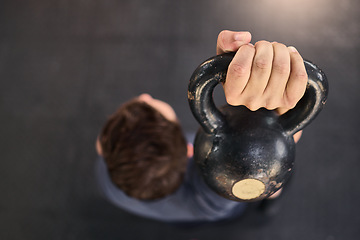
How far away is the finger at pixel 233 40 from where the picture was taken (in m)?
0.39

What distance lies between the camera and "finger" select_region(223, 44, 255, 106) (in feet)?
1.17

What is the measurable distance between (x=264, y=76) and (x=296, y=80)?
4 centimetres

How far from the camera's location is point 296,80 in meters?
0.36

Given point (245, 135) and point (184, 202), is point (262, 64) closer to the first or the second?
point (245, 135)

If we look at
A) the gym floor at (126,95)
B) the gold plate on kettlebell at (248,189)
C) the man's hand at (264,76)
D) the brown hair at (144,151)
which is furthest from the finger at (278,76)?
the gym floor at (126,95)

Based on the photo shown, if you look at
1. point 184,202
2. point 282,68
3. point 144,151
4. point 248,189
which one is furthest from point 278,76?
point 184,202

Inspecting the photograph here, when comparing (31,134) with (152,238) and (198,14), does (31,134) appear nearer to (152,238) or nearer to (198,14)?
(152,238)

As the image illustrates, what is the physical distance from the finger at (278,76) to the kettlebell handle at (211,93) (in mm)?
37

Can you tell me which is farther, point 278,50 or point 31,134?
point 31,134

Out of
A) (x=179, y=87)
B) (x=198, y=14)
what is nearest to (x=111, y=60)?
(x=179, y=87)

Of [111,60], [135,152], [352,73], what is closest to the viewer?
[135,152]

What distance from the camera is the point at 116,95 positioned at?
65.7 inches

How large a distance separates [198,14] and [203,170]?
1.44 metres

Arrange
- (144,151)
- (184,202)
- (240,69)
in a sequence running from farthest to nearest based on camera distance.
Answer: (184,202) → (144,151) → (240,69)
